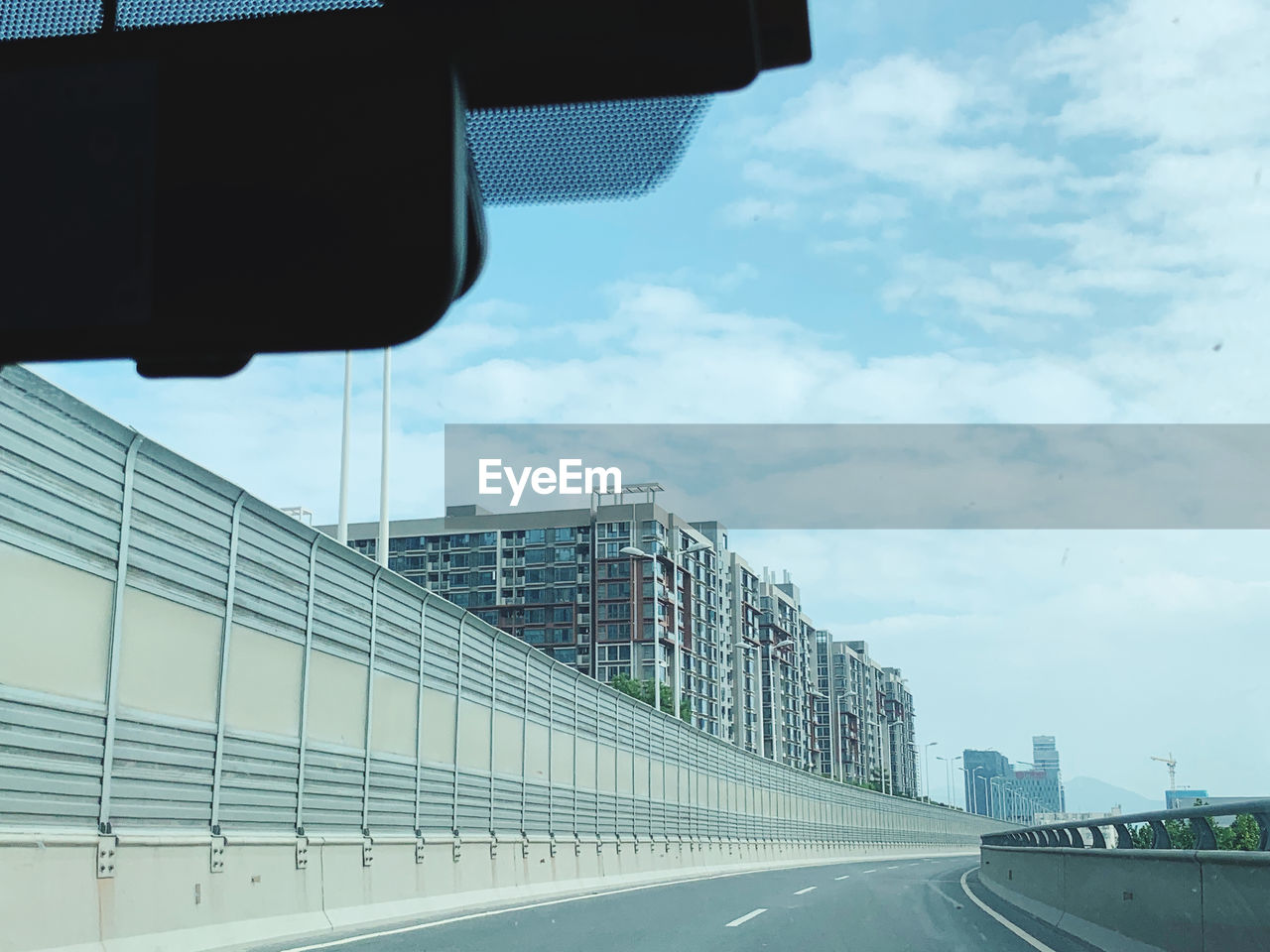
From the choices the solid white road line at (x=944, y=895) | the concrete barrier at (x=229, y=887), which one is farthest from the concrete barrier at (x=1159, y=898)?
the concrete barrier at (x=229, y=887)

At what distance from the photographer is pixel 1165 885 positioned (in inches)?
497

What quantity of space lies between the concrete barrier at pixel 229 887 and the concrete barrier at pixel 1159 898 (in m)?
8.92

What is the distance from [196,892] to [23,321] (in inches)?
491

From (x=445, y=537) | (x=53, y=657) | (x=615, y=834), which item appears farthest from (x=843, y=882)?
(x=445, y=537)

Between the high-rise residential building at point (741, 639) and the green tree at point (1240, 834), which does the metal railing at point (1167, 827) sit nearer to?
the green tree at point (1240, 834)

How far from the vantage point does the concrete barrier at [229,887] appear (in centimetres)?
1112

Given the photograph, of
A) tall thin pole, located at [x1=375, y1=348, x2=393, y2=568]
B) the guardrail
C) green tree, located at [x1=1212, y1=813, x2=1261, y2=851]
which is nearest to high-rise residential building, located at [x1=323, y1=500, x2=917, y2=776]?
tall thin pole, located at [x1=375, y1=348, x2=393, y2=568]

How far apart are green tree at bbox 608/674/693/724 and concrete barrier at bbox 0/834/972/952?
Answer: 9712 cm

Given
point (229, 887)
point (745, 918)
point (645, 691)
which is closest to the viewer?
point (229, 887)

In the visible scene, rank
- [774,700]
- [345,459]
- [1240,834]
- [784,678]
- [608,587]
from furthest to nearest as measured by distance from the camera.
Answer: [784,678] < [774,700] < [608,587] < [345,459] < [1240,834]

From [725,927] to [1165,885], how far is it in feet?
21.2

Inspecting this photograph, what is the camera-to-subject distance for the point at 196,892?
542 inches

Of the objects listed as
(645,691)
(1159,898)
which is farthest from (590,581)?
(1159,898)

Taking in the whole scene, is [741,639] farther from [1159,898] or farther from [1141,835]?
[1159,898]
